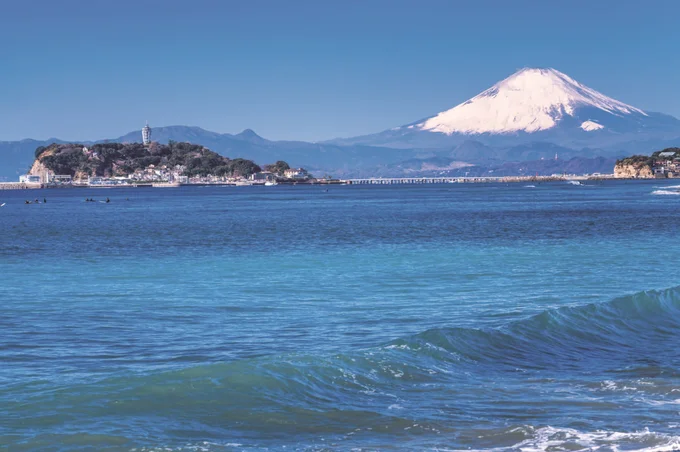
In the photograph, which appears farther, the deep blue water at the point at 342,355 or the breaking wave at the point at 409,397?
the deep blue water at the point at 342,355

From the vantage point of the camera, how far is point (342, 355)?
46.1 feet

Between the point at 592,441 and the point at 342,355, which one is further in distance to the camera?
the point at 342,355

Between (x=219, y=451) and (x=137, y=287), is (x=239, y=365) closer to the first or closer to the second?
(x=219, y=451)

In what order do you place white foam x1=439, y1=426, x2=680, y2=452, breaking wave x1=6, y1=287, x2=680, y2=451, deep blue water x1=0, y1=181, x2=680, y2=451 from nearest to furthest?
white foam x1=439, y1=426, x2=680, y2=452, breaking wave x1=6, y1=287, x2=680, y2=451, deep blue water x1=0, y1=181, x2=680, y2=451

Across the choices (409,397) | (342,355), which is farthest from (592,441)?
(342,355)

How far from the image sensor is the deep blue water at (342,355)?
10598mm

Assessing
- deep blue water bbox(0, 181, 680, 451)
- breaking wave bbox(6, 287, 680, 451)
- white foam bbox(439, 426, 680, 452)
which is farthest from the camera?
deep blue water bbox(0, 181, 680, 451)

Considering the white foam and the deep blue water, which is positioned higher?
the deep blue water

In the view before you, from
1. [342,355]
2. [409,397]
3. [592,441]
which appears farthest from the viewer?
[342,355]

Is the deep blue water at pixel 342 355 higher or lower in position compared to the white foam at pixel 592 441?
higher

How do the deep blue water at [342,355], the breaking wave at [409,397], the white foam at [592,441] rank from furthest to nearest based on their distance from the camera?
the deep blue water at [342,355] < the breaking wave at [409,397] < the white foam at [592,441]

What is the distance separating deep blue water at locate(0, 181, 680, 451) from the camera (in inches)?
417

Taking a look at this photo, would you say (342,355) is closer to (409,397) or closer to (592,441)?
(409,397)

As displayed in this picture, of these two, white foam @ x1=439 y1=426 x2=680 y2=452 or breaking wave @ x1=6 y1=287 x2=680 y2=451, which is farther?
breaking wave @ x1=6 y1=287 x2=680 y2=451
